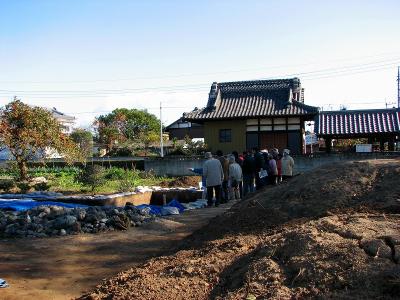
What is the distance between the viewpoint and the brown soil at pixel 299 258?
3713 mm

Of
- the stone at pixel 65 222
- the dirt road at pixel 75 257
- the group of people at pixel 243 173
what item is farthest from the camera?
the group of people at pixel 243 173

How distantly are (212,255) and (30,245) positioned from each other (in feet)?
13.2

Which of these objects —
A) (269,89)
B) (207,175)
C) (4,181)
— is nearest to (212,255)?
(207,175)

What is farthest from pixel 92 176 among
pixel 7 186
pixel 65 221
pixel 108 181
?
pixel 65 221

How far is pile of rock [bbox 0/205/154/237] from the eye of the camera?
340 inches

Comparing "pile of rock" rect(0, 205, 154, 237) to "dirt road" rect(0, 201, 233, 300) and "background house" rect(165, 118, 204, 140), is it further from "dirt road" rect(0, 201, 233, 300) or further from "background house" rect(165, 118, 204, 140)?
"background house" rect(165, 118, 204, 140)

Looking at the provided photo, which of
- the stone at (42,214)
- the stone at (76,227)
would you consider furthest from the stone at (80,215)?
the stone at (42,214)

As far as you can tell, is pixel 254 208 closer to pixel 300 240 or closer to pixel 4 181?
pixel 300 240

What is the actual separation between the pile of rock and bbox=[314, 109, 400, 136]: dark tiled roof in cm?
1380

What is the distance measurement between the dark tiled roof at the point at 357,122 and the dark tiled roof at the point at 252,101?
2.84ft

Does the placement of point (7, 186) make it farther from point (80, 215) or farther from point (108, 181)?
point (80, 215)

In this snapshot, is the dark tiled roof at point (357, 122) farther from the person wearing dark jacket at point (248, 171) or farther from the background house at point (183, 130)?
the background house at point (183, 130)

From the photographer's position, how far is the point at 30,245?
7.59 meters

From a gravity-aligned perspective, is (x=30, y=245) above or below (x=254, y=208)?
below
